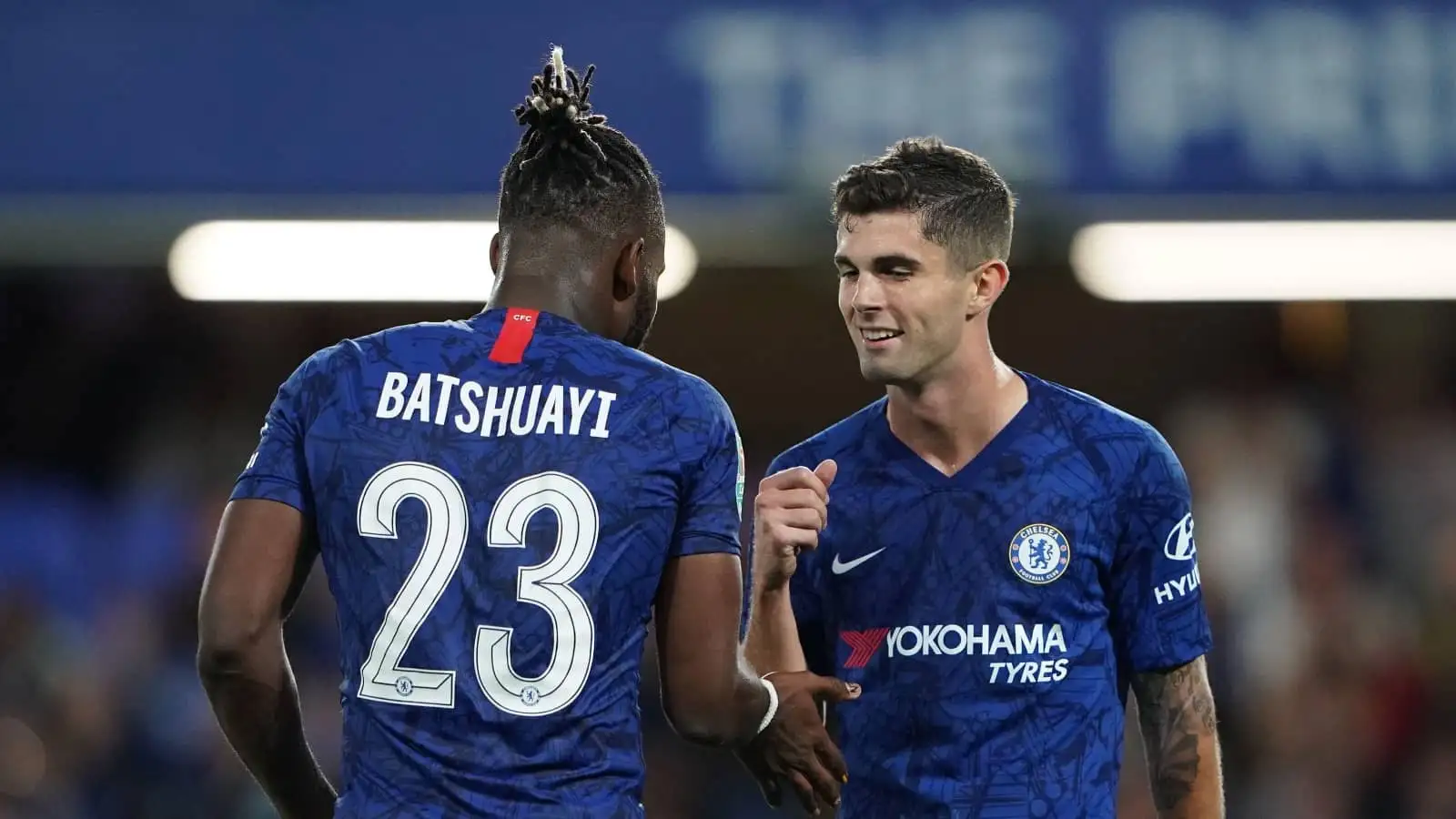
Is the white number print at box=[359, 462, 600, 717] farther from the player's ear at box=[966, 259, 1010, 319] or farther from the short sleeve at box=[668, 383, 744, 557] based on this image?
the player's ear at box=[966, 259, 1010, 319]

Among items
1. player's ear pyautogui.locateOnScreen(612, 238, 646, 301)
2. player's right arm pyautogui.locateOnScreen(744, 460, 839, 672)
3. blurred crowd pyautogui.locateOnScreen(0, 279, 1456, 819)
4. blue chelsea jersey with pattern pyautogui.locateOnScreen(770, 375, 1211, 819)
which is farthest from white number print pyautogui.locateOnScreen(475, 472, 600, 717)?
blurred crowd pyautogui.locateOnScreen(0, 279, 1456, 819)

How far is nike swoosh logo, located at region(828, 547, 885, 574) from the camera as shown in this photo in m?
3.72

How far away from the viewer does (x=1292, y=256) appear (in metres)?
7.52

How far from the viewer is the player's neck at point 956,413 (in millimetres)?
3777

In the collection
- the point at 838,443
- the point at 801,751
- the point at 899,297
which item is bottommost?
the point at 801,751

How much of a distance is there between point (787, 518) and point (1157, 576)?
755mm

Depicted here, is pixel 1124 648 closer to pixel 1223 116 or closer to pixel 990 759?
A: pixel 990 759

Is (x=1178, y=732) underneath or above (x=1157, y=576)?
underneath

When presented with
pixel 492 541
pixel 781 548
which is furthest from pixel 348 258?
pixel 492 541

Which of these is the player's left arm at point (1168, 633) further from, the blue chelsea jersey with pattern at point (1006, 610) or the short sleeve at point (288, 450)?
the short sleeve at point (288, 450)

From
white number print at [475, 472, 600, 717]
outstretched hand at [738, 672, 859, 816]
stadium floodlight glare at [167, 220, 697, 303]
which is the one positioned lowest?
outstretched hand at [738, 672, 859, 816]

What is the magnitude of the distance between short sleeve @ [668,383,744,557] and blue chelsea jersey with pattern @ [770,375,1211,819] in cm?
83

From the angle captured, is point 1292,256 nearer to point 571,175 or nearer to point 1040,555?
point 1040,555

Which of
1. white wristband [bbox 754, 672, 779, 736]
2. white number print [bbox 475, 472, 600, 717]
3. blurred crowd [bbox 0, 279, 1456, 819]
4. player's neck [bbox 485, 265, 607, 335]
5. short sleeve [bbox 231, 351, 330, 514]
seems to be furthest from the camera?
blurred crowd [bbox 0, 279, 1456, 819]
